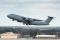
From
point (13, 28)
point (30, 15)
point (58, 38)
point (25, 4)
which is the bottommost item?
point (58, 38)

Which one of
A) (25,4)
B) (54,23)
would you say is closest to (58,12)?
(54,23)

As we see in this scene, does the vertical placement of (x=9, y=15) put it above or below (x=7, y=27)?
above

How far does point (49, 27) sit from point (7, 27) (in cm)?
63

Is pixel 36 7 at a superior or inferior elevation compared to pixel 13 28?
superior

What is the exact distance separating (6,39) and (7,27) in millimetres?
187

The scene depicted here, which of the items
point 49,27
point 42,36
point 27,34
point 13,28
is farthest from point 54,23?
point 13,28

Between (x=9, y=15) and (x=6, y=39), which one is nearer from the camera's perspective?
(x=6, y=39)

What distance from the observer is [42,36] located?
2.49m

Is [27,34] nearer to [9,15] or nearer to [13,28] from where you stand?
[13,28]

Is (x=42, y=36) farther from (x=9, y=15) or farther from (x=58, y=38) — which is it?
(x=9, y=15)

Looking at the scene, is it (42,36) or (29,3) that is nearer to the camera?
(42,36)

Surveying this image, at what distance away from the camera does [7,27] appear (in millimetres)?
2557

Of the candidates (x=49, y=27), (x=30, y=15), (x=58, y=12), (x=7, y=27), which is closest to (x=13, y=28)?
(x=7, y=27)

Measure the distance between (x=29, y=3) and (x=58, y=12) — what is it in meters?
0.47
